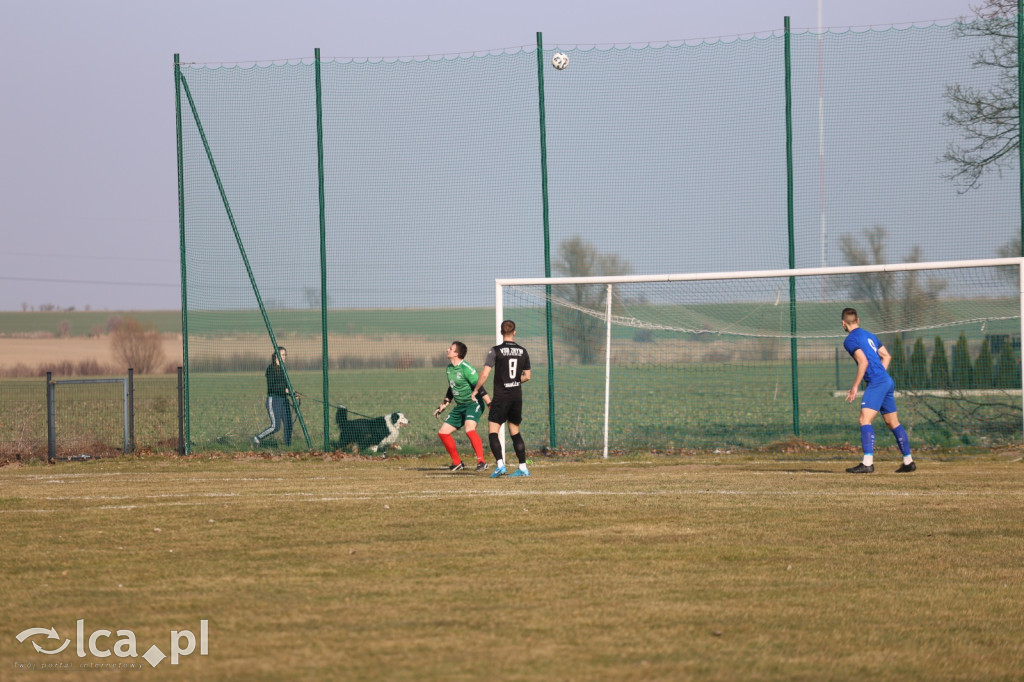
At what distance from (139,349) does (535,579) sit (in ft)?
163

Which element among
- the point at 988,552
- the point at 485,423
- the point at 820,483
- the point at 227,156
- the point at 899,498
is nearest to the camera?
the point at 988,552

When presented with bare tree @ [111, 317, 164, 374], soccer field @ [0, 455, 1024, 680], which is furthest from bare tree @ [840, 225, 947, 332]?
bare tree @ [111, 317, 164, 374]

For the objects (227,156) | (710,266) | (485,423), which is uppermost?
(227,156)

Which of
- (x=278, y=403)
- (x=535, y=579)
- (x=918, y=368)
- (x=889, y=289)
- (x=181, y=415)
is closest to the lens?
(x=535, y=579)

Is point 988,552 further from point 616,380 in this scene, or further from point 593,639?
point 616,380

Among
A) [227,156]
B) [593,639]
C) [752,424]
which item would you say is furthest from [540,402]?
[593,639]

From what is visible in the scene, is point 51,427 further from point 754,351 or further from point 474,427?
point 754,351

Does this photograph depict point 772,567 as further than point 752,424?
No

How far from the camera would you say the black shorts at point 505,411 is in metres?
12.8

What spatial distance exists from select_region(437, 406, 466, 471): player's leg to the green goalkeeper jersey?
28 centimetres

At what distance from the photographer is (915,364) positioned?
15.6 metres

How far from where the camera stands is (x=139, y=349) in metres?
52.3

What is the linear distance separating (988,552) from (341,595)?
4306 mm

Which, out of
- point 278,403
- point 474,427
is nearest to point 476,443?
point 474,427
